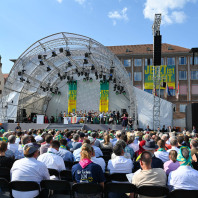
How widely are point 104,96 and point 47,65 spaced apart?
8867 mm

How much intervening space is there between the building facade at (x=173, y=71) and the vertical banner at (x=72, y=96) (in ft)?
41.5

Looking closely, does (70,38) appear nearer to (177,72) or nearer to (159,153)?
(159,153)

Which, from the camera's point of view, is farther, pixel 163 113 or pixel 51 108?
pixel 51 108

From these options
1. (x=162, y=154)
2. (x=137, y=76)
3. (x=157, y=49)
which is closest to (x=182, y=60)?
(x=137, y=76)

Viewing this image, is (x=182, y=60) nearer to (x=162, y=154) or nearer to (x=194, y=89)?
(x=194, y=89)

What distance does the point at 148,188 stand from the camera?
3057mm

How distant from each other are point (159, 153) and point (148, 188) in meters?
2.22

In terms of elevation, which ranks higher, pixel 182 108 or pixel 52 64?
pixel 52 64

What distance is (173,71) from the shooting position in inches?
1395

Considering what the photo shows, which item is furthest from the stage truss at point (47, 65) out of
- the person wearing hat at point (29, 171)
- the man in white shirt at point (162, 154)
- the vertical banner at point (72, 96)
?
the person wearing hat at point (29, 171)

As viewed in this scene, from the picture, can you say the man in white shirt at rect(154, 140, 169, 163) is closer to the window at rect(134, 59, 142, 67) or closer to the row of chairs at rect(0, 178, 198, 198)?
the row of chairs at rect(0, 178, 198, 198)

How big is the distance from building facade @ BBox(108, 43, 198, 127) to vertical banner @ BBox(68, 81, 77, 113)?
12638 mm

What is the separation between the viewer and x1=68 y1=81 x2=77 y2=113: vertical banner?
29578 mm

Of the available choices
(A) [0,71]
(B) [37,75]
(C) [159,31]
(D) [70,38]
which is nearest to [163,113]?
(C) [159,31]
